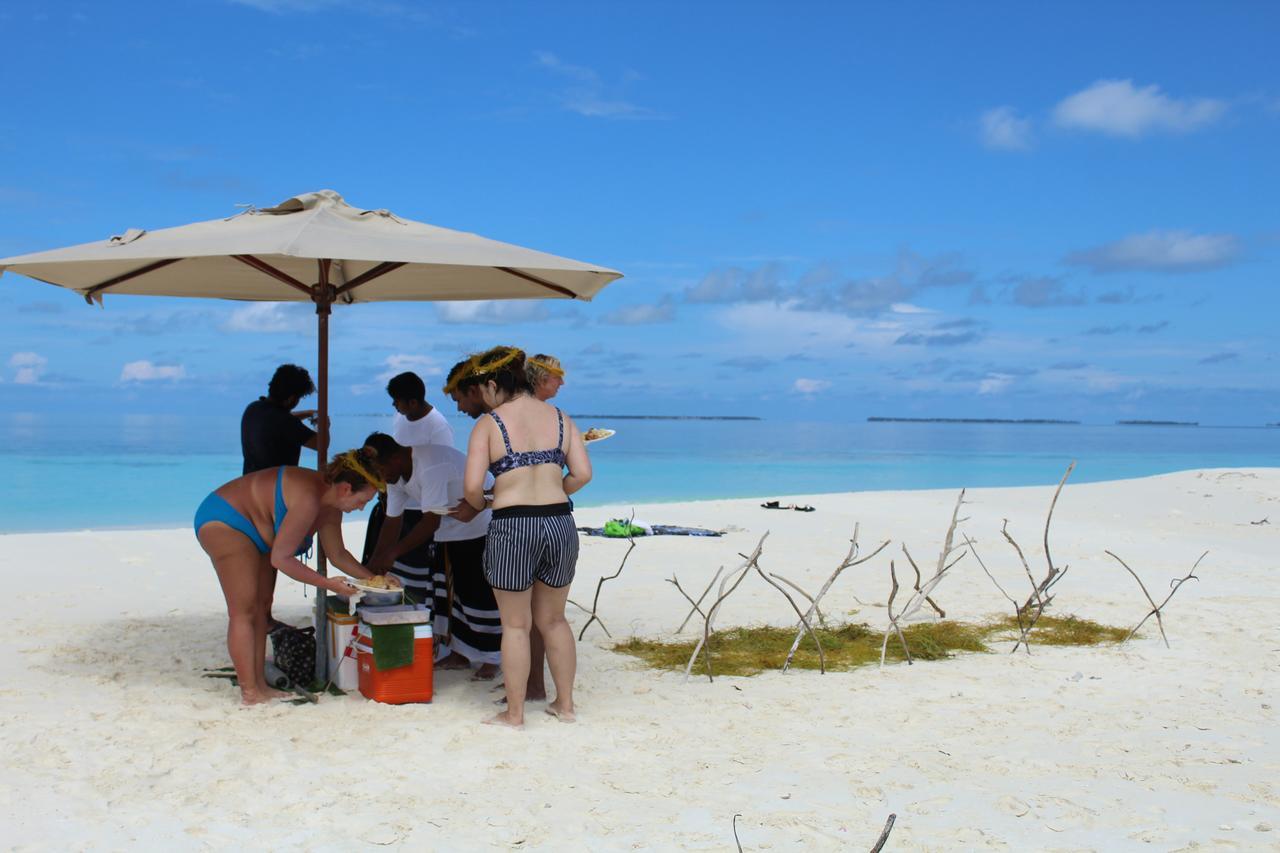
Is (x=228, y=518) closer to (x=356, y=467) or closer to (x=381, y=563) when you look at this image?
(x=356, y=467)

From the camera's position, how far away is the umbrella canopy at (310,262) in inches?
168

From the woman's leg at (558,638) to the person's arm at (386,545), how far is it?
2.87 ft

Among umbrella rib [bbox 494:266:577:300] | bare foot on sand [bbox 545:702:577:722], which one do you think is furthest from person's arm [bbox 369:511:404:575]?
umbrella rib [bbox 494:266:577:300]

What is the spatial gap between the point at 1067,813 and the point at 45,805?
351cm

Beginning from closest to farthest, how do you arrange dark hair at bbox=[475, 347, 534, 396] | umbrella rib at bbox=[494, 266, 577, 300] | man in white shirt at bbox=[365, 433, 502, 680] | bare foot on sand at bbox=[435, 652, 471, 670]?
dark hair at bbox=[475, 347, 534, 396]
man in white shirt at bbox=[365, 433, 502, 680]
bare foot on sand at bbox=[435, 652, 471, 670]
umbrella rib at bbox=[494, 266, 577, 300]

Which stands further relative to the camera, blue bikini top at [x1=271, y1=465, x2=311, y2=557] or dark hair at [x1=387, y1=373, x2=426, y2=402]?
dark hair at [x1=387, y1=373, x2=426, y2=402]

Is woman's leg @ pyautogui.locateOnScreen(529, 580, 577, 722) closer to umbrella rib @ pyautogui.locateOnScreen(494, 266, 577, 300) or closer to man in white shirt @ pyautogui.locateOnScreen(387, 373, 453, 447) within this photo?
man in white shirt @ pyautogui.locateOnScreen(387, 373, 453, 447)

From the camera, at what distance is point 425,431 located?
5062mm

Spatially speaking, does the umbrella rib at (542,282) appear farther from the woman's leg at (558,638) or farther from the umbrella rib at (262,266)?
the woman's leg at (558,638)

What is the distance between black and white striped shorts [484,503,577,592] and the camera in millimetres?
4262

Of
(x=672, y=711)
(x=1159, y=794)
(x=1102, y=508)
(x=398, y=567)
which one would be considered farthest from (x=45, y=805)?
(x=1102, y=508)

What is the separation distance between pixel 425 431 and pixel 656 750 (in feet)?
6.14

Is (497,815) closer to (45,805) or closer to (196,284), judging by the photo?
(45,805)

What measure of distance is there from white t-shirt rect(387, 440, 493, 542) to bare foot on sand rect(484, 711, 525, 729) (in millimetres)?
819
